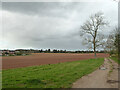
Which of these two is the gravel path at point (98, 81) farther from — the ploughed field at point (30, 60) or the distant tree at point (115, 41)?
the ploughed field at point (30, 60)

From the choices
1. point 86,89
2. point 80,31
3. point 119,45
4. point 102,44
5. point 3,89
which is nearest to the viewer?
point 86,89

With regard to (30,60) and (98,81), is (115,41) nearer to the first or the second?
(98,81)

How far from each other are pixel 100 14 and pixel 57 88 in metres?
32.3

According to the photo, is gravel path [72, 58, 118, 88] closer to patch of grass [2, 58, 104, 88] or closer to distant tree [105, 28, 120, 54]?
patch of grass [2, 58, 104, 88]

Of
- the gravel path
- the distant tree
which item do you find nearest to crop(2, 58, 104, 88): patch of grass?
the gravel path

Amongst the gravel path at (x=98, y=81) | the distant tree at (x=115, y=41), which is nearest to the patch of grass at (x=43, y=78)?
the gravel path at (x=98, y=81)

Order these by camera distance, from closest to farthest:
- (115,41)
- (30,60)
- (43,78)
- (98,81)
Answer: (98,81) → (43,78) → (115,41) → (30,60)

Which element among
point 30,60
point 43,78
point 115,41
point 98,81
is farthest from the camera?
point 30,60

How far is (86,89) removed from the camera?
5.47 metres

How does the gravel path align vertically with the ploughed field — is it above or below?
above

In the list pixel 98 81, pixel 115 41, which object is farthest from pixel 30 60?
pixel 98 81

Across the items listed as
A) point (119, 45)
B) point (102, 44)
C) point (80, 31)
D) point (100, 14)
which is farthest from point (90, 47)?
point (119, 45)

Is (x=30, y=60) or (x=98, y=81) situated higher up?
(x=98, y=81)

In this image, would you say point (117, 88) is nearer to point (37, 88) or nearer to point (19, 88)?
point (37, 88)
